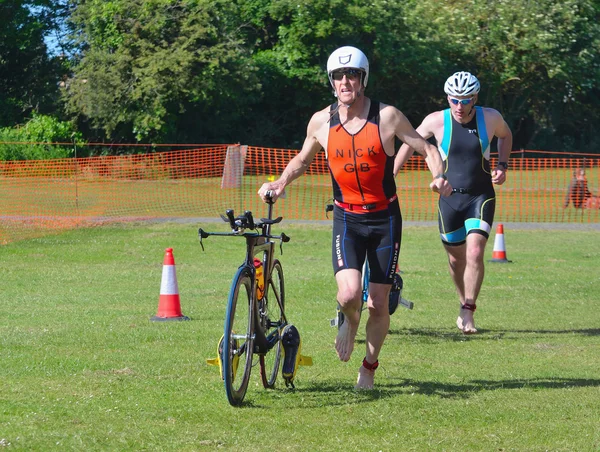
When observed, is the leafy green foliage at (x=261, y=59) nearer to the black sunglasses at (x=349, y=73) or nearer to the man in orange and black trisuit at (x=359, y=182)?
the man in orange and black trisuit at (x=359, y=182)

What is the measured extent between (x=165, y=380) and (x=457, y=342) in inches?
117

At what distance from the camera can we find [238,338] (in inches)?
252

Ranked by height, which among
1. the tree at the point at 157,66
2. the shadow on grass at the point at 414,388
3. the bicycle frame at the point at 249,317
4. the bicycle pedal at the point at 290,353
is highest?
the tree at the point at 157,66

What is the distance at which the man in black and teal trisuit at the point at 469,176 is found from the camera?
31.6 feet

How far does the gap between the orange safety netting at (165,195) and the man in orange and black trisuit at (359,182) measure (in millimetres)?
13347

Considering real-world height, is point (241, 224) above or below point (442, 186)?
below

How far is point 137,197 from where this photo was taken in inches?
1040

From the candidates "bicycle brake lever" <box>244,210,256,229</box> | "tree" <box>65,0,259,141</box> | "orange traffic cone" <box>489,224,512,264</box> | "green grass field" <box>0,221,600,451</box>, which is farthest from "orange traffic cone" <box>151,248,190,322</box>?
"tree" <box>65,0,259,141</box>

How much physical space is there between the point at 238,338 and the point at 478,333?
380 cm

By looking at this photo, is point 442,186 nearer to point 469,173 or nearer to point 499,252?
point 469,173

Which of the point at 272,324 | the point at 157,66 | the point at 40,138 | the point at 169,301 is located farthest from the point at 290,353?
the point at 40,138

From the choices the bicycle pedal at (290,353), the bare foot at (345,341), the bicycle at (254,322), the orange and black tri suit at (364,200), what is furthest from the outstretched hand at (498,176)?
the bicycle pedal at (290,353)

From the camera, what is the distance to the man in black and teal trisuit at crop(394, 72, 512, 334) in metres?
9.63

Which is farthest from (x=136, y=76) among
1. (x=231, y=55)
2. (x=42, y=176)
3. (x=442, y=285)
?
(x=442, y=285)
